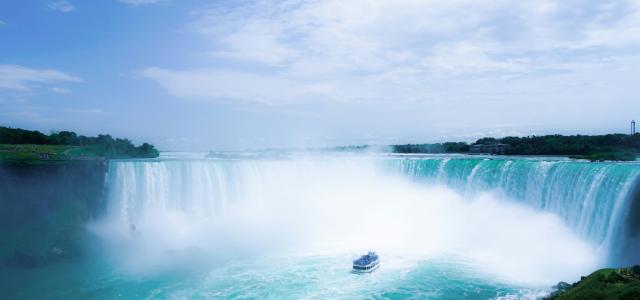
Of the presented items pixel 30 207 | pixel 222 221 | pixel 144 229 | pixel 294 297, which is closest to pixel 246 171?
pixel 222 221

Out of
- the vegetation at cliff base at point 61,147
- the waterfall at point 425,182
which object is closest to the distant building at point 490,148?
the waterfall at point 425,182

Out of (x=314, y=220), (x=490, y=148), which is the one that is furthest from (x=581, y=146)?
(x=314, y=220)

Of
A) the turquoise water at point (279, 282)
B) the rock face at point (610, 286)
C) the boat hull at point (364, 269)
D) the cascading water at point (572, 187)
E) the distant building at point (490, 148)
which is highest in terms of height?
the distant building at point (490, 148)

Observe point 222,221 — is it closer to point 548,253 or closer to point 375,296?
point 375,296

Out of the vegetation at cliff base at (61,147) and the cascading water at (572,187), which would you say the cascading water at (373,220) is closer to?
the cascading water at (572,187)

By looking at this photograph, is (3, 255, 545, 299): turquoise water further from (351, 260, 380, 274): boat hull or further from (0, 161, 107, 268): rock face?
(0, 161, 107, 268): rock face

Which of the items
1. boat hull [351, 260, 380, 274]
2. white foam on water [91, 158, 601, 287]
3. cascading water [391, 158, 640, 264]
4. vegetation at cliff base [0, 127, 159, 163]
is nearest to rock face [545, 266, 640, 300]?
white foam on water [91, 158, 601, 287]
